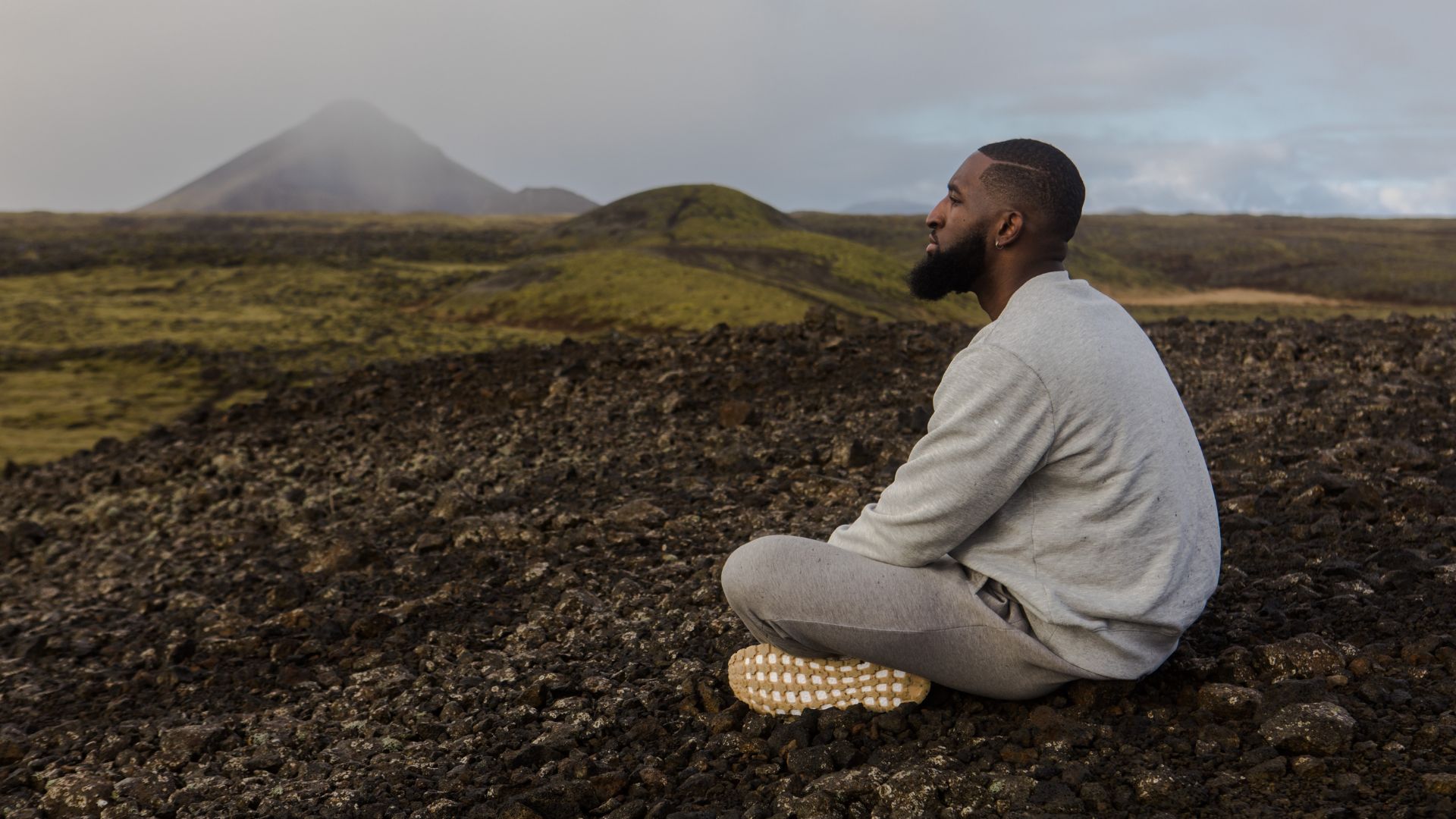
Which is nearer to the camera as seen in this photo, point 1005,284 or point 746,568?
point 1005,284

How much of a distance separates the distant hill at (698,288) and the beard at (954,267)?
56.2 feet

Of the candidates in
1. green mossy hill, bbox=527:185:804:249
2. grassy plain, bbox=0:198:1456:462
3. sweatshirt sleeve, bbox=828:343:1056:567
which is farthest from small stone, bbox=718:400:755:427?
green mossy hill, bbox=527:185:804:249

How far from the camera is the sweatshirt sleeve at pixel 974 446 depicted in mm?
3004

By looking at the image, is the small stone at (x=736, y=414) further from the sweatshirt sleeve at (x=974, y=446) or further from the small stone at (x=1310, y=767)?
the small stone at (x=1310, y=767)

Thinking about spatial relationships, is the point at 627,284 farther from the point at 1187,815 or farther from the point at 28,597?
the point at 1187,815

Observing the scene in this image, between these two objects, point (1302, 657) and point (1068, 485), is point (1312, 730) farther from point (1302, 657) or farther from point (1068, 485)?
point (1068, 485)

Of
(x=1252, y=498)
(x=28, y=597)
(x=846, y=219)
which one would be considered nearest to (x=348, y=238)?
(x=846, y=219)

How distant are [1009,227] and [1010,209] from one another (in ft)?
0.19

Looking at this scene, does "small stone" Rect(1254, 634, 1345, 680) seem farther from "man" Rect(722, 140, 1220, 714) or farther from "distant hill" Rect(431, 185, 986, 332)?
"distant hill" Rect(431, 185, 986, 332)

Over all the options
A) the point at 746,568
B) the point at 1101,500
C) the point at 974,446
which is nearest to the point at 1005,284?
the point at 974,446

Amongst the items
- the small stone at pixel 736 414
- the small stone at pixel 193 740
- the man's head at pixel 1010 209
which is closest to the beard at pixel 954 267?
the man's head at pixel 1010 209

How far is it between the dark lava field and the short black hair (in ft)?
5.24

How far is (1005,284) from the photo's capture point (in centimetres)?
336

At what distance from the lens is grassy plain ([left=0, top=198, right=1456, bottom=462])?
69.9ft
